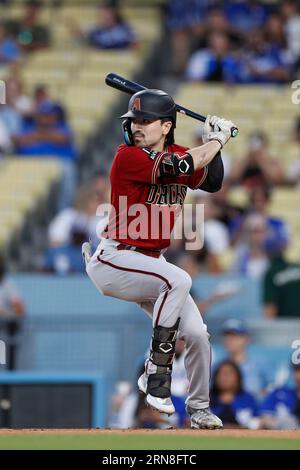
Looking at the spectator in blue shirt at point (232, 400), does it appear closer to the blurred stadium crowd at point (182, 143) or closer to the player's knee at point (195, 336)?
the blurred stadium crowd at point (182, 143)

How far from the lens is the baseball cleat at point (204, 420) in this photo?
7.68m

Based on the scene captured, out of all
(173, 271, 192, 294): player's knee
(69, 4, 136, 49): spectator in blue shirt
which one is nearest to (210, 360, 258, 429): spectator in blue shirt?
(173, 271, 192, 294): player's knee

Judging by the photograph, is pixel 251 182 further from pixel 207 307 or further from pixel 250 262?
pixel 207 307

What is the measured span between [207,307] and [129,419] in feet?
4.74

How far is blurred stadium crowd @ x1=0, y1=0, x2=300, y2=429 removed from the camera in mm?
10727

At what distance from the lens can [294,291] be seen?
38.5ft

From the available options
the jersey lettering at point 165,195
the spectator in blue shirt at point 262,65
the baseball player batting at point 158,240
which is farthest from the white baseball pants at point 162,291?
the spectator in blue shirt at point 262,65

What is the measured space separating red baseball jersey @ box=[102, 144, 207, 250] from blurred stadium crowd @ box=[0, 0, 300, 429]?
2723 mm

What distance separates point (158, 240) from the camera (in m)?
7.58

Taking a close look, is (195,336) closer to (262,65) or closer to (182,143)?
(182,143)

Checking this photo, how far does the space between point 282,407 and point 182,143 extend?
4607 mm

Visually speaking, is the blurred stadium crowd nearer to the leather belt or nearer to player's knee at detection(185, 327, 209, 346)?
player's knee at detection(185, 327, 209, 346)

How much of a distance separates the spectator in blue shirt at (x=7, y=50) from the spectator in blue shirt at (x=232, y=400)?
7.41 meters
